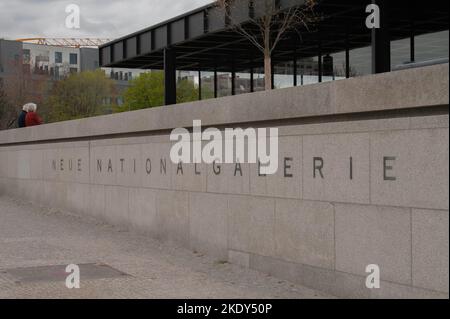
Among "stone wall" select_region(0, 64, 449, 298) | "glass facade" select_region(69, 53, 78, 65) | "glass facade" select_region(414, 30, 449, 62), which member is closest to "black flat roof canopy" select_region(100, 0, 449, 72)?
"glass facade" select_region(414, 30, 449, 62)

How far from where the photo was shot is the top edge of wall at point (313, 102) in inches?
233

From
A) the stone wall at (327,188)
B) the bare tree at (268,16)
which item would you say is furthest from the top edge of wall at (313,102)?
the bare tree at (268,16)

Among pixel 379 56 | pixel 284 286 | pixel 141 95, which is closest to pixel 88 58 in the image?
pixel 141 95

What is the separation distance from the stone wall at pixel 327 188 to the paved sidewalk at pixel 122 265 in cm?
29

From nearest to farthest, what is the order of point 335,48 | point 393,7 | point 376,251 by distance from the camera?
point 376,251 < point 393,7 < point 335,48

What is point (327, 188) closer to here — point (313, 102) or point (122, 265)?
point (313, 102)

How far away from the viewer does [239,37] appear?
2488cm

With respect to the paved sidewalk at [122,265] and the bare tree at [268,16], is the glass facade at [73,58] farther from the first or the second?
the paved sidewalk at [122,265]

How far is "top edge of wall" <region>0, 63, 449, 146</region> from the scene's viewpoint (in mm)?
5930

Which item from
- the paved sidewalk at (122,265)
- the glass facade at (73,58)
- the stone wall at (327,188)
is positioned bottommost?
the paved sidewalk at (122,265)

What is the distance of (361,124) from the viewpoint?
683 cm

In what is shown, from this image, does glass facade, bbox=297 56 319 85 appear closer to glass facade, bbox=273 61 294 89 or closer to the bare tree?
glass facade, bbox=273 61 294 89

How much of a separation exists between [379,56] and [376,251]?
1063 centimetres

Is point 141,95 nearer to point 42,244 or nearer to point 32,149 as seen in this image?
point 32,149
